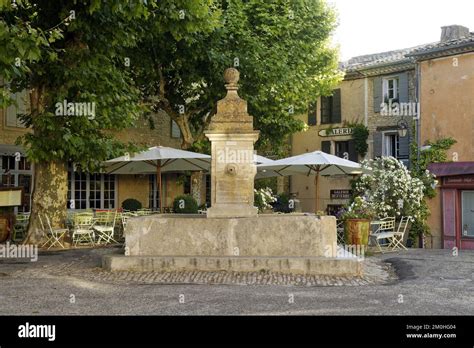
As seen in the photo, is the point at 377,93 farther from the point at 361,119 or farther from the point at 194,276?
the point at 194,276

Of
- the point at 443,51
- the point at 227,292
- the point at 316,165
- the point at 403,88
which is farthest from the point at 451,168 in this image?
the point at 227,292

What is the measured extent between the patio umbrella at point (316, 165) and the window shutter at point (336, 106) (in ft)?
33.3

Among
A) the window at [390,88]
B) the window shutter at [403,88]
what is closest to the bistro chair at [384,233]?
the window shutter at [403,88]

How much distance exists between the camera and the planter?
1452 cm

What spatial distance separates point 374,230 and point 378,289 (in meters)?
8.44

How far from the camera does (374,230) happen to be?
16891mm

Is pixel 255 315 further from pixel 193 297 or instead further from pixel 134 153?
pixel 134 153

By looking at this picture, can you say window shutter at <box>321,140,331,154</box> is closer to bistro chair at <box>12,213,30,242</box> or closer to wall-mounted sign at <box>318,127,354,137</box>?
wall-mounted sign at <box>318,127,354,137</box>

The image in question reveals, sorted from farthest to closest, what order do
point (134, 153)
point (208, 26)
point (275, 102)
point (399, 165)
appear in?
point (275, 102)
point (399, 165)
point (134, 153)
point (208, 26)

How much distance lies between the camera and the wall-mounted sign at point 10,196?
16.0 meters

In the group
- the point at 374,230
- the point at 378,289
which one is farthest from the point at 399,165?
the point at 378,289

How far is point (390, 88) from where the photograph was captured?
26.1 meters

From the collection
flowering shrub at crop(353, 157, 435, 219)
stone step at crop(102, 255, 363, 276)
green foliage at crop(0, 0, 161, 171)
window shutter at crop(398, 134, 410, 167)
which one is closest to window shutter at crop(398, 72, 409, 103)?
window shutter at crop(398, 134, 410, 167)

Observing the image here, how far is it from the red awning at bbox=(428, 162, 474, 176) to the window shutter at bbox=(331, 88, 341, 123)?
27.5 ft
